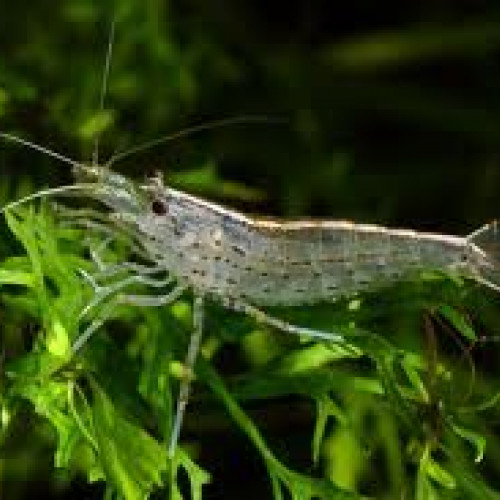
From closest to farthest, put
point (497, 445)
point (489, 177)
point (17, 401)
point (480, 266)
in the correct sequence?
point (17, 401) < point (480, 266) < point (497, 445) < point (489, 177)

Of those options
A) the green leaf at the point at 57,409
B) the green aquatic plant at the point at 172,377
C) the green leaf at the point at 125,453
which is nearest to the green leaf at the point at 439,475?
the green aquatic plant at the point at 172,377

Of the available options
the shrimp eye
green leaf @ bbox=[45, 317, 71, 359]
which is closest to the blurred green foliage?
green leaf @ bbox=[45, 317, 71, 359]

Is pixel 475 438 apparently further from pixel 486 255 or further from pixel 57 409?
pixel 57 409

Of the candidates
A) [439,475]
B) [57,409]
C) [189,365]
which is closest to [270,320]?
[189,365]

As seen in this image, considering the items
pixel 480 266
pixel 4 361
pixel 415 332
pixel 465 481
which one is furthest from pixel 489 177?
pixel 4 361

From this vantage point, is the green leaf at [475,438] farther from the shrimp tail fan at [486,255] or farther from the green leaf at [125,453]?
the green leaf at [125,453]

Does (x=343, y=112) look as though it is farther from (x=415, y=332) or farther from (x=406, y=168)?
(x=415, y=332)
